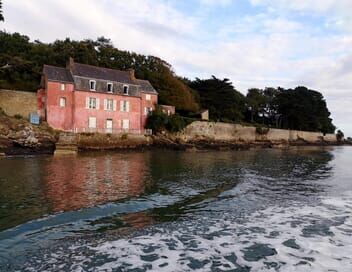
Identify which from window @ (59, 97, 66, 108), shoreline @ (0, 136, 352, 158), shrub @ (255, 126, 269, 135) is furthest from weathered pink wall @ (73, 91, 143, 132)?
shrub @ (255, 126, 269, 135)

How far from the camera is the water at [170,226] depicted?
6230 mm

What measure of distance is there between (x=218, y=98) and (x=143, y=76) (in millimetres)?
16730

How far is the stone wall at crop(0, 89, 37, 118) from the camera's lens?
3500cm

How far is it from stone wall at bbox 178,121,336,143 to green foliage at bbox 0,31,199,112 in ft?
16.2

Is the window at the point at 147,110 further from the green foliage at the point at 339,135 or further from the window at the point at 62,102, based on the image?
the green foliage at the point at 339,135

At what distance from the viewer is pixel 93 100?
40.7m

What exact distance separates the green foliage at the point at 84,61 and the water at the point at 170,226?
1410 inches

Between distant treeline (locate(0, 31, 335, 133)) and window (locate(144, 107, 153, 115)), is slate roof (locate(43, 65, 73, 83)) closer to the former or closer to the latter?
distant treeline (locate(0, 31, 335, 133))

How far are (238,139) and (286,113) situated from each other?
26451 millimetres

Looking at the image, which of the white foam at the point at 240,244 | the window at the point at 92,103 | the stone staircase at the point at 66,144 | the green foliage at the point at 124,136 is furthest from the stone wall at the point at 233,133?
the white foam at the point at 240,244

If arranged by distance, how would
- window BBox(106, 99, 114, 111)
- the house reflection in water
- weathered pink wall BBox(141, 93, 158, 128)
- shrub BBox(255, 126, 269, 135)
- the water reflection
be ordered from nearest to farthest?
the water reflection < the house reflection in water < window BBox(106, 99, 114, 111) < weathered pink wall BBox(141, 93, 158, 128) < shrub BBox(255, 126, 269, 135)

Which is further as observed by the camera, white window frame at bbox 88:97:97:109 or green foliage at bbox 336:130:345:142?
green foliage at bbox 336:130:345:142

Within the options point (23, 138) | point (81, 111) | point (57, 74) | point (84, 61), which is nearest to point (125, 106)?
point (81, 111)

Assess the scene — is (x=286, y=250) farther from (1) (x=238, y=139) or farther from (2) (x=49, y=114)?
(1) (x=238, y=139)
